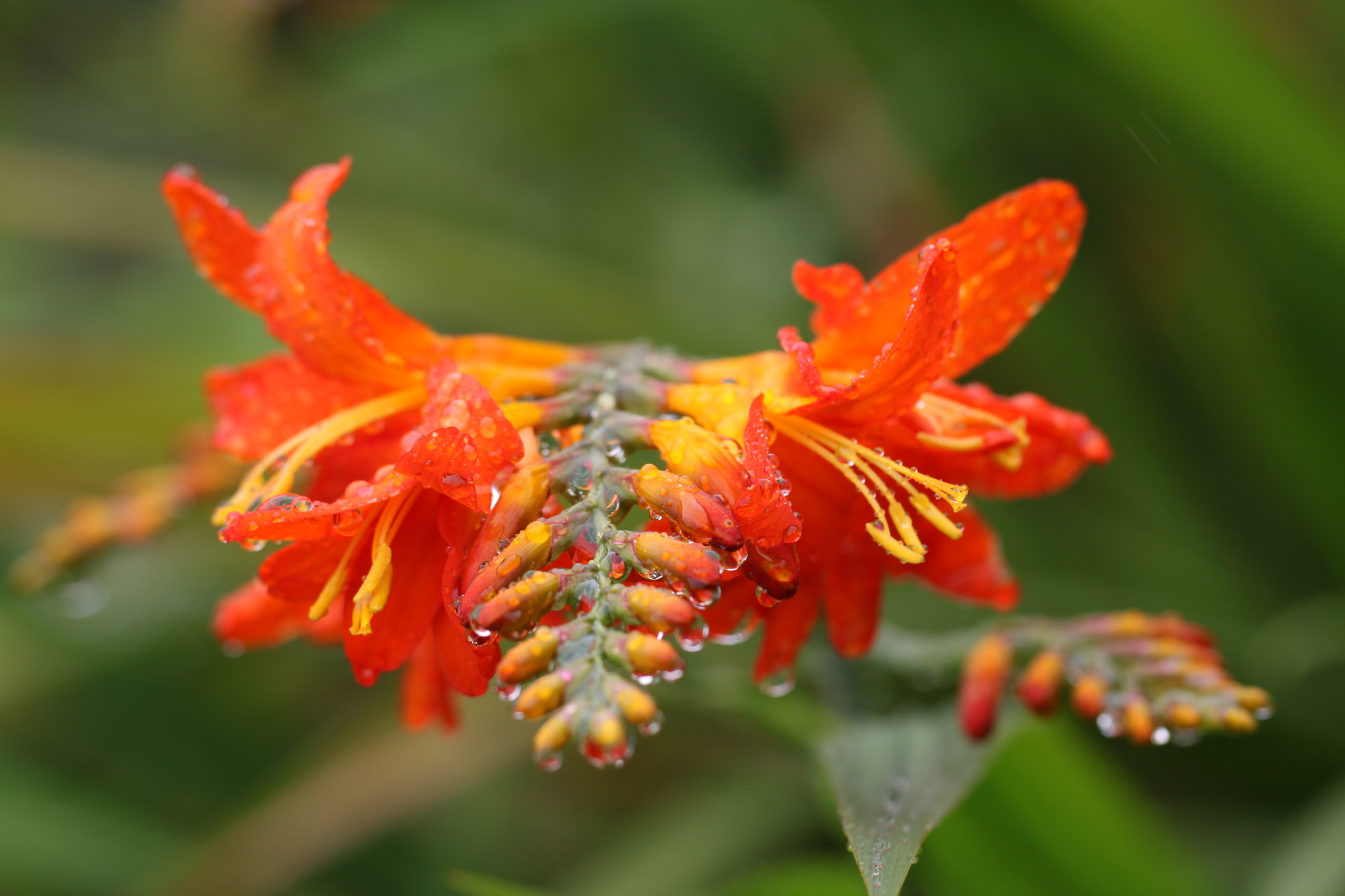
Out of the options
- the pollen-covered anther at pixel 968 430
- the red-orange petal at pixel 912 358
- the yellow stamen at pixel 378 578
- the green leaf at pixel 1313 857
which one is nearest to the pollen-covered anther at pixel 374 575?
the yellow stamen at pixel 378 578

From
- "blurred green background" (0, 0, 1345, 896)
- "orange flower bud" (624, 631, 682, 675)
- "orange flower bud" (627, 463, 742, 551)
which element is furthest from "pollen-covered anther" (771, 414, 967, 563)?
"blurred green background" (0, 0, 1345, 896)

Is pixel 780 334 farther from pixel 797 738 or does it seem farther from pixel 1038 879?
pixel 1038 879

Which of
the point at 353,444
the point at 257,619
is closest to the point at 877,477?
the point at 353,444

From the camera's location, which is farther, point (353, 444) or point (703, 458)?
point (353, 444)

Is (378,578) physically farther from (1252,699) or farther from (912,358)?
(1252,699)

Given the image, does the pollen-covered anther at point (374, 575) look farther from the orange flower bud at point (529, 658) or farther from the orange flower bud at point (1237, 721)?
the orange flower bud at point (1237, 721)

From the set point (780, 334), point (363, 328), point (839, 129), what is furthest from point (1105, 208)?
point (363, 328)
